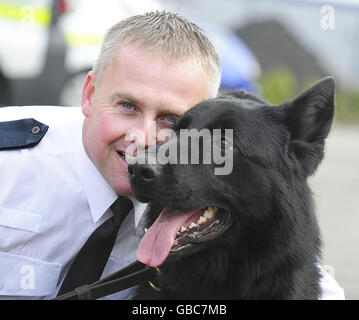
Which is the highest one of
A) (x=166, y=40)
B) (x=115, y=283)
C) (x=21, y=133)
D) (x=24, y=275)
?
(x=166, y=40)

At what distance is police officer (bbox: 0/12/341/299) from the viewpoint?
2.60 metres

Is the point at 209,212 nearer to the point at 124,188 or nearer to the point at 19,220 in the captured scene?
the point at 124,188

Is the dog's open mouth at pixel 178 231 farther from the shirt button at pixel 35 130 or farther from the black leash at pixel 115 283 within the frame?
the shirt button at pixel 35 130

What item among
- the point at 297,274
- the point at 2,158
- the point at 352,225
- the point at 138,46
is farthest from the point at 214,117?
the point at 352,225

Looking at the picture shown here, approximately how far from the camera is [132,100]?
8.50 feet

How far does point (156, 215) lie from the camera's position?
2.61 meters

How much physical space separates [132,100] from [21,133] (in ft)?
1.74

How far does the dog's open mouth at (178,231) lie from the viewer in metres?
2.33

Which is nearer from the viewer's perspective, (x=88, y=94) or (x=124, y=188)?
(x=124, y=188)

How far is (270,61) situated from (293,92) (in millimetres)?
1109

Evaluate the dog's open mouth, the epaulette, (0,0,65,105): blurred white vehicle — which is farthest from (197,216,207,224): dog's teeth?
(0,0,65,105): blurred white vehicle

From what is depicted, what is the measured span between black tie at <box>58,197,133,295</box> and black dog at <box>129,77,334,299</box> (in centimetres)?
26

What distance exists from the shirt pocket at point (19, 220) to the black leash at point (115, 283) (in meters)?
0.33

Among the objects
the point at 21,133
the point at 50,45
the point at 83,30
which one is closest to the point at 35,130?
the point at 21,133
